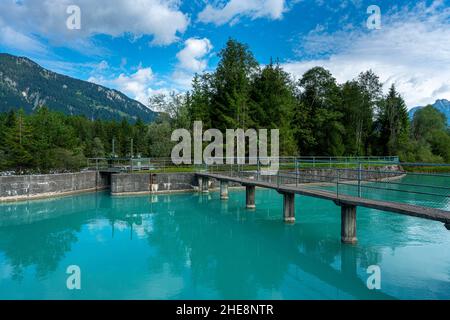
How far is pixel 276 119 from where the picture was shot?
34469mm

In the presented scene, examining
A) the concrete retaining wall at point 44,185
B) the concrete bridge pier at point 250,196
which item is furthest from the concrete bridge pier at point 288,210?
the concrete retaining wall at point 44,185

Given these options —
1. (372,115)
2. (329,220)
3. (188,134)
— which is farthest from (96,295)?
(372,115)

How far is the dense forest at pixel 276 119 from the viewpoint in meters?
31.3

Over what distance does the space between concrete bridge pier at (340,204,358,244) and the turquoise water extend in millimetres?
281

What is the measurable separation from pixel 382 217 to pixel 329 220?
281 centimetres

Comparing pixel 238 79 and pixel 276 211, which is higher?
pixel 238 79

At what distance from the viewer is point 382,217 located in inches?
583

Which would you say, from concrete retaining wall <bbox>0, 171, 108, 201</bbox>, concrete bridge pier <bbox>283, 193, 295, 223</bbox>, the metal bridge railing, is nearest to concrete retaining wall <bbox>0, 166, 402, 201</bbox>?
concrete retaining wall <bbox>0, 171, 108, 201</bbox>

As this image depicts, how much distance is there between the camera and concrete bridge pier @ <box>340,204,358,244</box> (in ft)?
30.7

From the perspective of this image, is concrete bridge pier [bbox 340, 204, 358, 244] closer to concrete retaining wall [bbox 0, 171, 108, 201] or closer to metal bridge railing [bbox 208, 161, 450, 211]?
metal bridge railing [bbox 208, 161, 450, 211]

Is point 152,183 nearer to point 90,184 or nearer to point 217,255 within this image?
point 90,184

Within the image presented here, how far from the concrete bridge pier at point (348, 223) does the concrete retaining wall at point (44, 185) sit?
18.6 metres

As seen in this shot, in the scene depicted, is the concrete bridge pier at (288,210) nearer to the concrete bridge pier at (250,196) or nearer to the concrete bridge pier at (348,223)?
the concrete bridge pier at (348,223)
